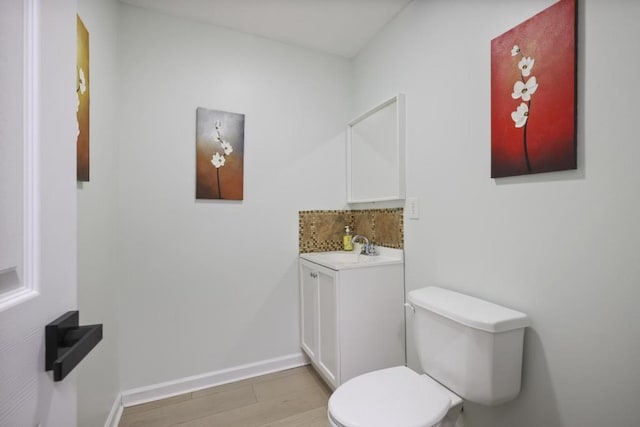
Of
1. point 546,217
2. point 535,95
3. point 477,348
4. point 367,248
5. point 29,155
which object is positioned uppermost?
point 535,95

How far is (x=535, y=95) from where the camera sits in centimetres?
112

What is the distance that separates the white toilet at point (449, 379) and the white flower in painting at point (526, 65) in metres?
0.97

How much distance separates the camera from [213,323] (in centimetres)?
197

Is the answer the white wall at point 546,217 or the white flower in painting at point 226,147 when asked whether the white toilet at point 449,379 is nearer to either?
the white wall at point 546,217

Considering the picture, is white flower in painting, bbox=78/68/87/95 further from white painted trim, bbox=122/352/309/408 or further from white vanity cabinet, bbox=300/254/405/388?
white painted trim, bbox=122/352/309/408

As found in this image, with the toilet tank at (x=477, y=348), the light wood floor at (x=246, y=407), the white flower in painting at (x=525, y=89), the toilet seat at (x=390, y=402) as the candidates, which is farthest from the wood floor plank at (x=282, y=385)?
the white flower in painting at (x=525, y=89)

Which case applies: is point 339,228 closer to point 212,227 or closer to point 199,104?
point 212,227

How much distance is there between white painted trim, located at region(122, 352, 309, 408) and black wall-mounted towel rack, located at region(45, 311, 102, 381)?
66.3 inches

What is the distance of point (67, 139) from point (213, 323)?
5.67 ft

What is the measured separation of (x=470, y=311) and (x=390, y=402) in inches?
18.7

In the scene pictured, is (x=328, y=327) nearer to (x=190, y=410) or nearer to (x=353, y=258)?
(x=353, y=258)

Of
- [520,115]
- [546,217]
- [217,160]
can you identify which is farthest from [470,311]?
[217,160]

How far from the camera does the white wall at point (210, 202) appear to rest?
1.79 meters

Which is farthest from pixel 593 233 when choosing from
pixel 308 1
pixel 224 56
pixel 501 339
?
pixel 224 56
